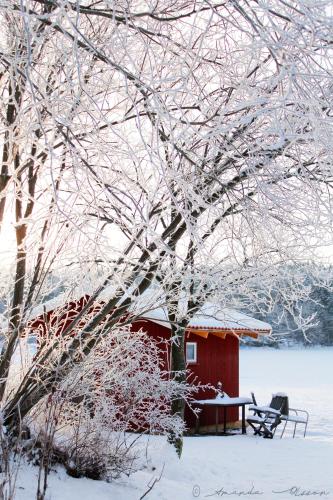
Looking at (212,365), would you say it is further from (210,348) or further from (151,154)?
(151,154)

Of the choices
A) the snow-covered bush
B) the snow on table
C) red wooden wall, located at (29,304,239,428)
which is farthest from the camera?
red wooden wall, located at (29,304,239,428)

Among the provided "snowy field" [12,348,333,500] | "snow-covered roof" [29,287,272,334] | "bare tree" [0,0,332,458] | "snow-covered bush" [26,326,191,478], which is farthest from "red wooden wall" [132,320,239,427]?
"bare tree" [0,0,332,458]

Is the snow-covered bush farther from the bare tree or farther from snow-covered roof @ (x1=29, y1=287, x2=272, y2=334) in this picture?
snow-covered roof @ (x1=29, y1=287, x2=272, y2=334)

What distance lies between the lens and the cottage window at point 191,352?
16.8 metres

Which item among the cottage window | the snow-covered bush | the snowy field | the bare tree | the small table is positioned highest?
the bare tree

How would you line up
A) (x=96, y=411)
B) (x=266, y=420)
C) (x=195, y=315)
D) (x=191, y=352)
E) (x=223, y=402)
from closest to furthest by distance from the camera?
(x=96, y=411) → (x=195, y=315) → (x=223, y=402) → (x=266, y=420) → (x=191, y=352)

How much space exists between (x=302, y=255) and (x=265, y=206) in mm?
5250

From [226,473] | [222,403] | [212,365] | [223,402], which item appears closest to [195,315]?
[226,473]

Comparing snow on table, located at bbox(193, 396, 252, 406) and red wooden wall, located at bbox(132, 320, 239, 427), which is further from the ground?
red wooden wall, located at bbox(132, 320, 239, 427)

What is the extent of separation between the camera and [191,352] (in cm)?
1698

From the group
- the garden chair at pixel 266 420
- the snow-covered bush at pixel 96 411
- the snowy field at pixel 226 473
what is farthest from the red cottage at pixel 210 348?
the snow-covered bush at pixel 96 411

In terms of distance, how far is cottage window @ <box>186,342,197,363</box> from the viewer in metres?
16.8

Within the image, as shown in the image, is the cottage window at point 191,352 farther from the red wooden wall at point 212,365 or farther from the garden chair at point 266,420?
the garden chair at point 266,420

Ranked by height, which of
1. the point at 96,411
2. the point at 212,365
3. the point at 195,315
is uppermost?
the point at 195,315
